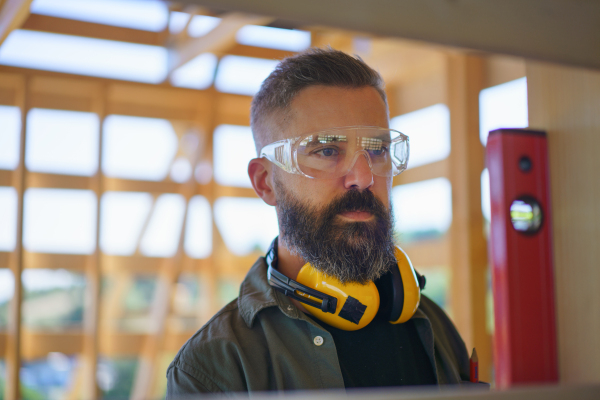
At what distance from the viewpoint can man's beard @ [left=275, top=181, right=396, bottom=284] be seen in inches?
55.6

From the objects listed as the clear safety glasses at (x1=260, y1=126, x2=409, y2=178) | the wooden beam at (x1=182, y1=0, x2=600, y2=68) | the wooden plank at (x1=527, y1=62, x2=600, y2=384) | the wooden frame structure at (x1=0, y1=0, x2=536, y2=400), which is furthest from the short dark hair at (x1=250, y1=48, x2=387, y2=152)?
the wooden frame structure at (x1=0, y1=0, x2=536, y2=400)

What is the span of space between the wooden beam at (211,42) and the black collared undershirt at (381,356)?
11.1 feet

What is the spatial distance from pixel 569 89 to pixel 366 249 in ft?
2.52

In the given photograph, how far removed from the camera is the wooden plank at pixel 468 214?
4297 millimetres

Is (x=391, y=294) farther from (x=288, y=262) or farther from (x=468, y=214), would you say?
(x=468, y=214)

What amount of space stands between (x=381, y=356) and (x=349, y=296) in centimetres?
20

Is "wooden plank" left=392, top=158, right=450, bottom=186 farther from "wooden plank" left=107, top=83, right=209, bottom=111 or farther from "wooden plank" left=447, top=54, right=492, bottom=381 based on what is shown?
"wooden plank" left=107, top=83, right=209, bottom=111

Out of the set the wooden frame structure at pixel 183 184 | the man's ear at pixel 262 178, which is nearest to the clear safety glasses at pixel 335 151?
the man's ear at pixel 262 178

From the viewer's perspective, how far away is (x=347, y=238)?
57.2 inches

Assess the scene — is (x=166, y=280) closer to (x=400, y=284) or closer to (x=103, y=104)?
(x=103, y=104)

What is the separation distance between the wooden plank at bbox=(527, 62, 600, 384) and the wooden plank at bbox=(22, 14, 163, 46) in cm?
496

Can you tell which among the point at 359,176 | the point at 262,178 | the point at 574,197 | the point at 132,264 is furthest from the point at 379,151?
the point at 132,264

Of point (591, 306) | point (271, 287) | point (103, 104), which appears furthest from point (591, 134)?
point (103, 104)

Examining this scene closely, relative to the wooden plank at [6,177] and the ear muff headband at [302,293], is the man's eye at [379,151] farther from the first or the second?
the wooden plank at [6,177]
